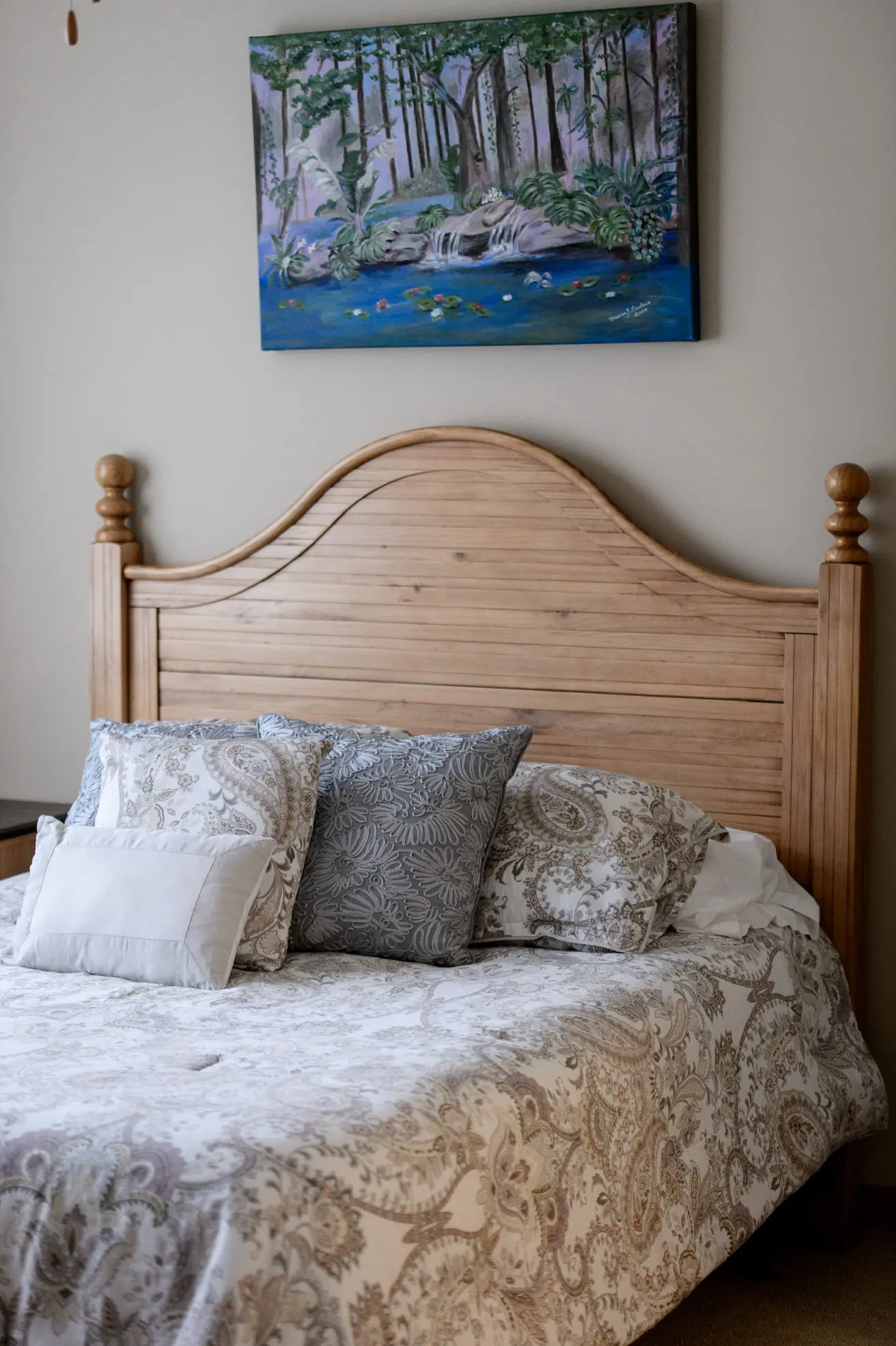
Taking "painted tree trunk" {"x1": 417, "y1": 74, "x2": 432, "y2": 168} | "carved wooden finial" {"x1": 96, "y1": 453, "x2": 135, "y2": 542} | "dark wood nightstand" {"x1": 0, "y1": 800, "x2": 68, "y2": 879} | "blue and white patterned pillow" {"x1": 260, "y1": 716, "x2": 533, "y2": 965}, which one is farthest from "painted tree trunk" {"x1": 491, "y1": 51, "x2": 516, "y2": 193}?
"dark wood nightstand" {"x1": 0, "y1": 800, "x2": 68, "y2": 879}

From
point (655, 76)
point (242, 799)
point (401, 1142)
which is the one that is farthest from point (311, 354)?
point (401, 1142)

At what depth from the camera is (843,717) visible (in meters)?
2.64

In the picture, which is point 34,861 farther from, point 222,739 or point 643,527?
point 643,527

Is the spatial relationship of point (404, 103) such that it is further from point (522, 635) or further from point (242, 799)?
point (242, 799)

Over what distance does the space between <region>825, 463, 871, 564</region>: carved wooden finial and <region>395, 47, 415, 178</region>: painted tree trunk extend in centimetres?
108

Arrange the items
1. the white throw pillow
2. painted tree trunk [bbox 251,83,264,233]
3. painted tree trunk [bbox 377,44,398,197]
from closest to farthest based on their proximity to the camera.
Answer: the white throw pillow < painted tree trunk [bbox 377,44,398,197] < painted tree trunk [bbox 251,83,264,233]

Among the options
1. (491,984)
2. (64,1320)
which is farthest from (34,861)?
(64,1320)

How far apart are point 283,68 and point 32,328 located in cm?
85

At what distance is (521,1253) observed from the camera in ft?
5.30

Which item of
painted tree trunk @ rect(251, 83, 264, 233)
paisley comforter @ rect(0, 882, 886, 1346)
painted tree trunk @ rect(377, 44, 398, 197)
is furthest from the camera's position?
painted tree trunk @ rect(251, 83, 264, 233)

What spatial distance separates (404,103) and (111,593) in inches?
48.2

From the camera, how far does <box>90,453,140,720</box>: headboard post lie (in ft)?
10.7

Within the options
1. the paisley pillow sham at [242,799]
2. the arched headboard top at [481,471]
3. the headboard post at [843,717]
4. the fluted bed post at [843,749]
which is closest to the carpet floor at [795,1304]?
the fluted bed post at [843,749]
